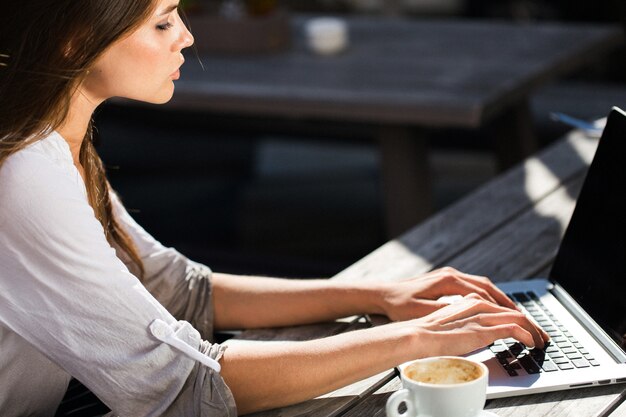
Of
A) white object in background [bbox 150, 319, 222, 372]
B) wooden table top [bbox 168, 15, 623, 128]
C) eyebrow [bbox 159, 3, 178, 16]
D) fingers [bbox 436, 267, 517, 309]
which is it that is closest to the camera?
white object in background [bbox 150, 319, 222, 372]

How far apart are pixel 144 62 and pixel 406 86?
6.19 feet

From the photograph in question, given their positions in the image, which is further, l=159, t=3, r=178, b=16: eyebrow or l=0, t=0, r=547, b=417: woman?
l=159, t=3, r=178, b=16: eyebrow

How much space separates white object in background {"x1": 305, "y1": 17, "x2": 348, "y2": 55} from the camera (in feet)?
11.5

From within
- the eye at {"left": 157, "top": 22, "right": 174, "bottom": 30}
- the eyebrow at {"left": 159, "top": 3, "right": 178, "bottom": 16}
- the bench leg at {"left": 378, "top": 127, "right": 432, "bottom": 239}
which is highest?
the eyebrow at {"left": 159, "top": 3, "right": 178, "bottom": 16}

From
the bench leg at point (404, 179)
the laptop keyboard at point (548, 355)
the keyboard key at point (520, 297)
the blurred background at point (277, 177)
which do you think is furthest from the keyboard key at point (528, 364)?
the bench leg at point (404, 179)

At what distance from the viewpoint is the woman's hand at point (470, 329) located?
3.80 feet

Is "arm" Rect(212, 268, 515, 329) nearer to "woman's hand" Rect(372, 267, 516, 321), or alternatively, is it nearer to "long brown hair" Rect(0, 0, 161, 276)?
"woman's hand" Rect(372, 267, 516, 321)

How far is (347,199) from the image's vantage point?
14.4ft

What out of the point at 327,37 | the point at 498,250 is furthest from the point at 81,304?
the point at 327,37

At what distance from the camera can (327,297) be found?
4.63ft

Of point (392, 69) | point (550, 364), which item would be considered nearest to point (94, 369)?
point (550, 364)

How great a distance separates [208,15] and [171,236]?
3.07 feet

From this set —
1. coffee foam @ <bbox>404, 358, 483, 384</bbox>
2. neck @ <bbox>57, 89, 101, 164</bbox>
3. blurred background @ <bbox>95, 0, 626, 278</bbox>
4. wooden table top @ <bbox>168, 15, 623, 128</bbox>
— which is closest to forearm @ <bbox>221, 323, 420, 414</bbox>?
coffee foam @ <bbox>404, 358, 483, 384</bbox>

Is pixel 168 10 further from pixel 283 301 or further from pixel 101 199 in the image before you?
pixel 283 301
